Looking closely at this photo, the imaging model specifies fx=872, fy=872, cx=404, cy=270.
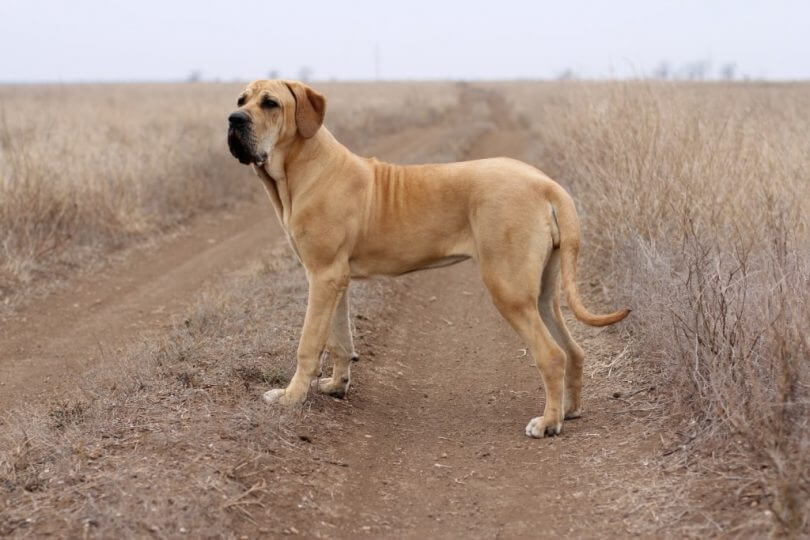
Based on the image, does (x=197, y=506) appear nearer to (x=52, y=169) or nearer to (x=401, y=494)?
(x=401, y=494)

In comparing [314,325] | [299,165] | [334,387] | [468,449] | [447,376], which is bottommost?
[447,376]

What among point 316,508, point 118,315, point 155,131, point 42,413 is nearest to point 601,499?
point 316,508

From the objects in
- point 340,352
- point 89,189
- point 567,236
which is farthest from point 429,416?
point 89,189

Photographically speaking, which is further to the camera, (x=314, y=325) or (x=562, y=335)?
(x=562, y=335)

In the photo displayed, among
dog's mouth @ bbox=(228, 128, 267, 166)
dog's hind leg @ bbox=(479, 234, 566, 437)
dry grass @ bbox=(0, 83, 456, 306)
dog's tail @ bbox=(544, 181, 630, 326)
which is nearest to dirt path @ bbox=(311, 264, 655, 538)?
dog's hind leg @ bbox=(479, 234, 566, 437)

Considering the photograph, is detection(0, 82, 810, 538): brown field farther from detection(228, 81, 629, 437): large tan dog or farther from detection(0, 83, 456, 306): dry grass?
detection(228, 81, 629, 437): large tan dog

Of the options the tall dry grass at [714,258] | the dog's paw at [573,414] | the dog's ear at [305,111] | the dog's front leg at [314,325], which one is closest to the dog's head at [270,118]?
the dog's ear at [305,111]

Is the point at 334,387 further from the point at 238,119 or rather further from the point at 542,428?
the point at 238,119

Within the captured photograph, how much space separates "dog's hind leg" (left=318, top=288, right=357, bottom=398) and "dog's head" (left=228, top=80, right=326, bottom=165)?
3.68ft

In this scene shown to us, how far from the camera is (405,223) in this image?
555cm

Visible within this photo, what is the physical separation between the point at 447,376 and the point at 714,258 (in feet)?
7.40

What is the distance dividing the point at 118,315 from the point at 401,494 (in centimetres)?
533

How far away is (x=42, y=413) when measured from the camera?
5.88 m

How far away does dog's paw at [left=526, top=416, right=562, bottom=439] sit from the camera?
17.7 ft
